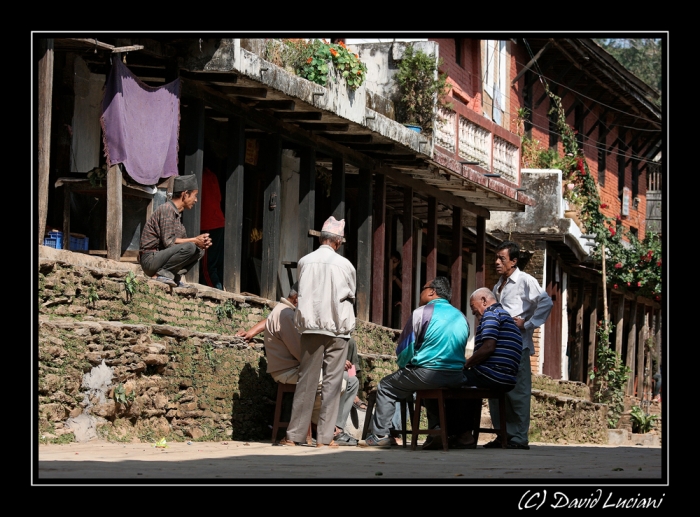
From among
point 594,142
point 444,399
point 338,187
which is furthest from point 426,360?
point 594,142

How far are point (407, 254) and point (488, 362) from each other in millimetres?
10434

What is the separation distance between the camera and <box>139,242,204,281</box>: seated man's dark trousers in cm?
1312

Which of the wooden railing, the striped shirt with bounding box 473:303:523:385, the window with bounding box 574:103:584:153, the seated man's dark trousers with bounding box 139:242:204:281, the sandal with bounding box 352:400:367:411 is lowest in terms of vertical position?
the sandal with bounding box 352:400:367:411

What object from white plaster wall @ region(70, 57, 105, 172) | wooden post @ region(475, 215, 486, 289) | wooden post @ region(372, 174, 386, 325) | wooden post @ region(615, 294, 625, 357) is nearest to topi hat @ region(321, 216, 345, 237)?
white plaster wall @ region(70, 57, 105, 172)

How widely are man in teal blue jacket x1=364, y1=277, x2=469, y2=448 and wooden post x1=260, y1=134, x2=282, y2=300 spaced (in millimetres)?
5765

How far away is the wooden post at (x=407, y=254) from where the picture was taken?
21.5 meters

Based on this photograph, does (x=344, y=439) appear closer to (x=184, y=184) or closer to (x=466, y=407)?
(x=466, y=407)

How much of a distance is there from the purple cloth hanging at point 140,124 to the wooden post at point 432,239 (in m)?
8.46

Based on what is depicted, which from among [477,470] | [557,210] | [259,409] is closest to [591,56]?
[557,210]

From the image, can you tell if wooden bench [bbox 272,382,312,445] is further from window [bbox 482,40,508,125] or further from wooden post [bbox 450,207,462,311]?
window [bbox 482,40,508,125]

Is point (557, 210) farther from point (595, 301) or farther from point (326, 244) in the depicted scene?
point (326, 244)

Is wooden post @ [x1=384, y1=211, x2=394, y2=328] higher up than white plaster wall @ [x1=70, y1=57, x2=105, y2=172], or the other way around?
white plaster wall @ [x1=70, y1=57, x2=105, y2=172]

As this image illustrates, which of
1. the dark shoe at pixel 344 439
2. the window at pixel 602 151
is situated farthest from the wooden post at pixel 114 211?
the window at pixel 602 151

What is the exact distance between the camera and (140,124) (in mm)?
14141
